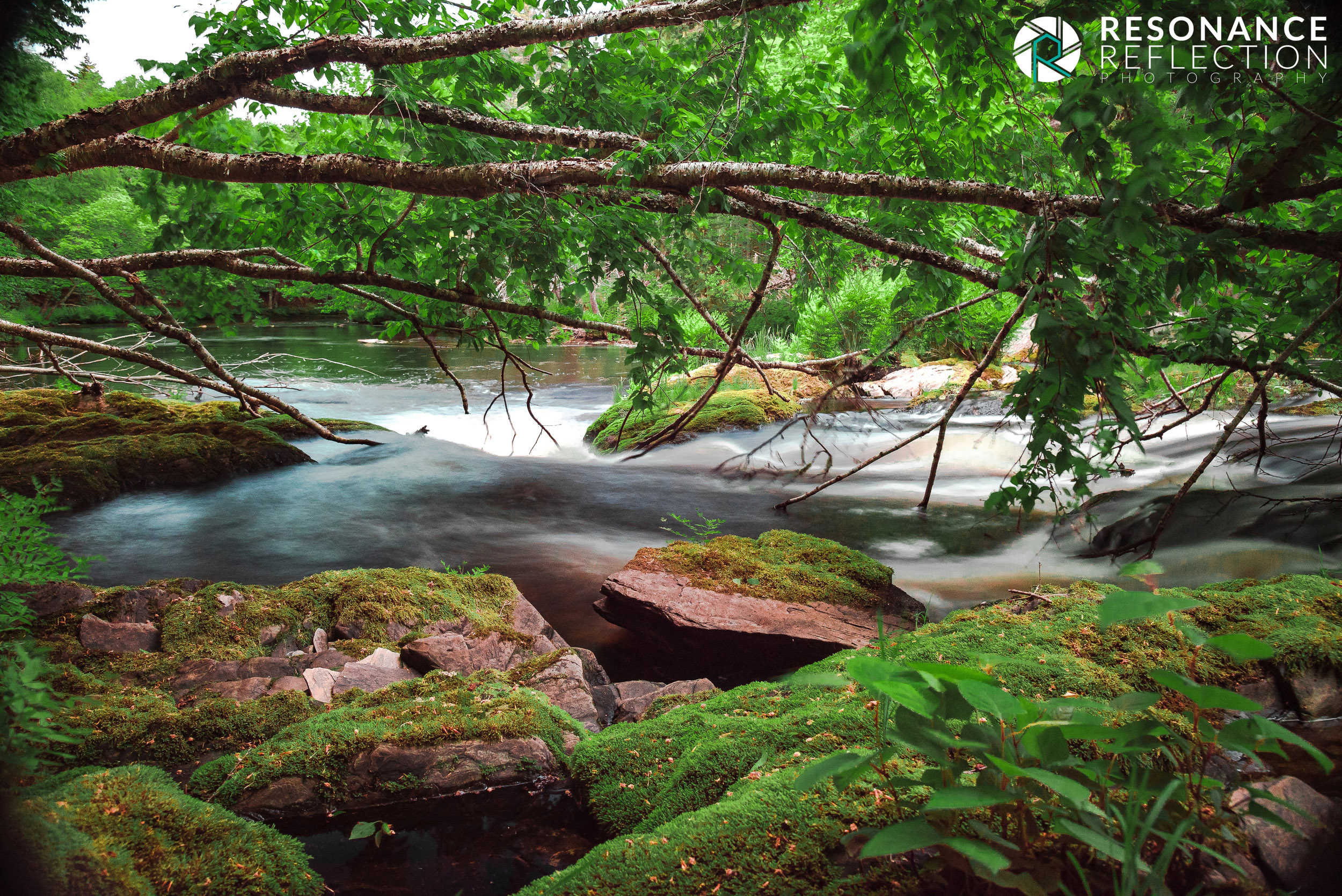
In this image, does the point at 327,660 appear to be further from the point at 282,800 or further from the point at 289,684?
the point at 282,800

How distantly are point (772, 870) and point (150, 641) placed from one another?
11.7 feet

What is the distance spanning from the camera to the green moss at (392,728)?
2.29 metres

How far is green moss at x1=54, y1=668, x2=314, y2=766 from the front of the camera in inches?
93.1

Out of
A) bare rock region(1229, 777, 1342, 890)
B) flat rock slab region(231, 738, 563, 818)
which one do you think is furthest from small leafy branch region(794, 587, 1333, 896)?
flat rock slab region(231, 738, 563, 818)

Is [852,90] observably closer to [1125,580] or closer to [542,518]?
[1125,580]

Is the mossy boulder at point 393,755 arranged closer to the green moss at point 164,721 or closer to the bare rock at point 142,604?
the green moss at point 164,721

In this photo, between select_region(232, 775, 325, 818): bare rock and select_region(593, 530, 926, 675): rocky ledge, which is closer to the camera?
select_region(232, 775, 325, 818): bare rock

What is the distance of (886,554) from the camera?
623 cm

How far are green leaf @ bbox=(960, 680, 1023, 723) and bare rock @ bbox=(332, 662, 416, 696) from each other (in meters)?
2.79

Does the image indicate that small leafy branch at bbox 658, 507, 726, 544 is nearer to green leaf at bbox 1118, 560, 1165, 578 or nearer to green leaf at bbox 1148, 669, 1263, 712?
green leaf at bbox 1118, 560, 1165, 578

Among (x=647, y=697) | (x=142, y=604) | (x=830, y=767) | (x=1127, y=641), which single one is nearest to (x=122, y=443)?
(x=142, y=604)

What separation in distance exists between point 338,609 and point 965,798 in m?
3.86

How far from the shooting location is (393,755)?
240cm

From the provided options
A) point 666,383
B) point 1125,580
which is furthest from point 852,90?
point 666,383
